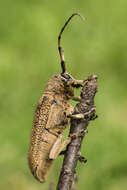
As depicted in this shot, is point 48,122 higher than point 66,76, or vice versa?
point 66,76

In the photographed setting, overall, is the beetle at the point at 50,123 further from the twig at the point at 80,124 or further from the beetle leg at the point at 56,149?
the twig at the point at 80,124

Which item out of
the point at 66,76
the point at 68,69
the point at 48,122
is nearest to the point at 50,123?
the point at 48,122

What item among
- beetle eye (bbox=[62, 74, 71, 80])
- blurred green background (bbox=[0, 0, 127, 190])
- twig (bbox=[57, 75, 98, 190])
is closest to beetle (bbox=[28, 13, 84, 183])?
beetle eye (bbox=[62, 74, 71, 80])

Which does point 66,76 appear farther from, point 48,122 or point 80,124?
point 80,124

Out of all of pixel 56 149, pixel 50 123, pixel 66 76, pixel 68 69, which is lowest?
pixel 56 149

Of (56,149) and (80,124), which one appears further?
(56,149)

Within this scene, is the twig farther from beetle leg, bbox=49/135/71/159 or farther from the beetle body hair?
the beetle body hair
